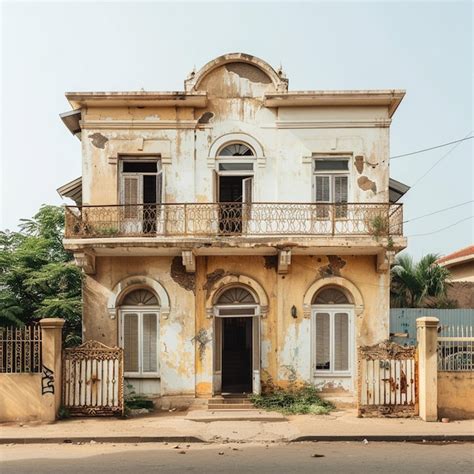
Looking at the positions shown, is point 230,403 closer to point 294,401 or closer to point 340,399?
point 294,401

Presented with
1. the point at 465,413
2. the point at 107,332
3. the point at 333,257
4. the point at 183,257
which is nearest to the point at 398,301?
the point at 333,257

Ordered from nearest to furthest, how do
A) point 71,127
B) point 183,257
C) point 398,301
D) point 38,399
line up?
point 38,399 < point 183,257 < point 71,127 < point 398,301

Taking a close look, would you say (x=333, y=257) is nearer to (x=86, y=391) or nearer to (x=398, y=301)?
(x=398, y=301)

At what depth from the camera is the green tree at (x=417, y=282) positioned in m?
19.5

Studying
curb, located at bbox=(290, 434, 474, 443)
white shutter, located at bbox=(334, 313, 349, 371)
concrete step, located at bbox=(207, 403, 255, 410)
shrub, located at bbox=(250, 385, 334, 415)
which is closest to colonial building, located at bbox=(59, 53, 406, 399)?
white shutter, located at bbox=(334, 313, 349, 371)

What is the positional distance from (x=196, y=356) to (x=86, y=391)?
2992 millimetres

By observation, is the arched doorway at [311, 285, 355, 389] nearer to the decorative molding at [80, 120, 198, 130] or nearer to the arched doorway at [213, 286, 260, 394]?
the arched doorway at [213, 286, 260, 394]

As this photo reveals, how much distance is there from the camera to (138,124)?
1642 centimetres

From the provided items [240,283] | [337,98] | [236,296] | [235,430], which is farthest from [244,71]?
[235,430]

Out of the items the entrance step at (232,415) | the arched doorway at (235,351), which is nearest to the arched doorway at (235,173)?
the arched doorway at (235,351)

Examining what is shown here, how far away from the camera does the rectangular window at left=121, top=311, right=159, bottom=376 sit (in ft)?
53.1

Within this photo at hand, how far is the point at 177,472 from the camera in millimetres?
9656

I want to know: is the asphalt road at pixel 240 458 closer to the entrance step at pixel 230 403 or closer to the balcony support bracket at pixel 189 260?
the entrance step at pixel 230 403

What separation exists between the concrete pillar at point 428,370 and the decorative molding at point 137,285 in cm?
619
